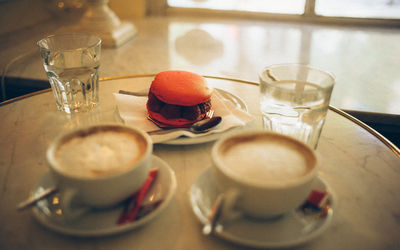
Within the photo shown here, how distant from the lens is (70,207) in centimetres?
40

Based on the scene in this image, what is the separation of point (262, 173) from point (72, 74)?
49 cm

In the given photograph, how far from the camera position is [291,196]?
38 centimetres

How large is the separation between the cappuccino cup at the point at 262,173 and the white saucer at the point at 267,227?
0.04 feet

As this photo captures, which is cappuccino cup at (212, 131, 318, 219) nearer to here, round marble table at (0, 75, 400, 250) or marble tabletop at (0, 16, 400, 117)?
round marble table at (0, 75, 400, 250)

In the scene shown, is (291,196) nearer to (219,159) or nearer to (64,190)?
(219,159)

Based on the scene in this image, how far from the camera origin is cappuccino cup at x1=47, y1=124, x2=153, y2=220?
0.38 m

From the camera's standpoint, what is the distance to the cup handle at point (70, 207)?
0.38 m

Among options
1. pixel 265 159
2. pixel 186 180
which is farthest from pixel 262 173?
pixel 186 180

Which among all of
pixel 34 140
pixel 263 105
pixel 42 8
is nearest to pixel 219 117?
pixel 263 105

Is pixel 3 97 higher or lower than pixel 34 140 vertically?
lower

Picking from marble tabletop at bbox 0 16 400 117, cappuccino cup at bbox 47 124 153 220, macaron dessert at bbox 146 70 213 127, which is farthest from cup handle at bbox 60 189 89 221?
marble tabletop at bbox 0 16 400 117

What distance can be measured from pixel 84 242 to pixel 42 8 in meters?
1.72

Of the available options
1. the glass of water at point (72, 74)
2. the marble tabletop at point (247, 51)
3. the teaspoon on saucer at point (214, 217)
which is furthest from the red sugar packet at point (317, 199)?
the marble tabletop at point (247, 51)

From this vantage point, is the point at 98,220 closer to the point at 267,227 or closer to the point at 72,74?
the point at 267,227
